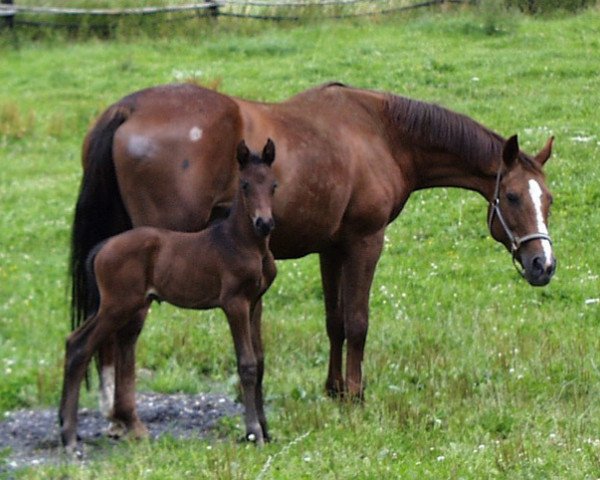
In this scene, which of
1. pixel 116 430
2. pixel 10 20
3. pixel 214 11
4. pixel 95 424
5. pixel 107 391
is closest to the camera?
pixel 116 430

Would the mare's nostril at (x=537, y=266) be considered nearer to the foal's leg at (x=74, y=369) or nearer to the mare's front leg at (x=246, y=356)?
the mare's front leg at (x=246, y=356)

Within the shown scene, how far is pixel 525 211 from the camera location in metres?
8.04

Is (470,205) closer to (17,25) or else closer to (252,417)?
(252,417)

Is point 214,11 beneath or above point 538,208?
beneath

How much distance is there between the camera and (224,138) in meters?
7.17

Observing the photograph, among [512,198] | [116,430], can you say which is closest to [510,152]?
[512,198]

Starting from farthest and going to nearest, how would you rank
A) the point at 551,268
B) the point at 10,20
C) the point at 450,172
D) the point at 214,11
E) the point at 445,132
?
the point at 214,11, the point at 10,20, the point at 450,172, the point at 445,132, the point at 551,268

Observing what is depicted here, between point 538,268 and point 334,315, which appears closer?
point 538,268

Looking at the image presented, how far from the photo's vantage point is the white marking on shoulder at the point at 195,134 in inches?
278

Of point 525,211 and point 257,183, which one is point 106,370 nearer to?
point 257,183

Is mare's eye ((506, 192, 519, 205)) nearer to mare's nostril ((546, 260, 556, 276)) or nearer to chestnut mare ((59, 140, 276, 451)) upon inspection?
mare's nostril ((546, 260, 556, 276))

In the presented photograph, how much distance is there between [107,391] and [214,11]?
1590cm

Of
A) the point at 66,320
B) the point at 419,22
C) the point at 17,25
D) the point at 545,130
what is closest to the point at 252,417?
the point at 66,320

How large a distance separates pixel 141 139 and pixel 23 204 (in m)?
7.10
